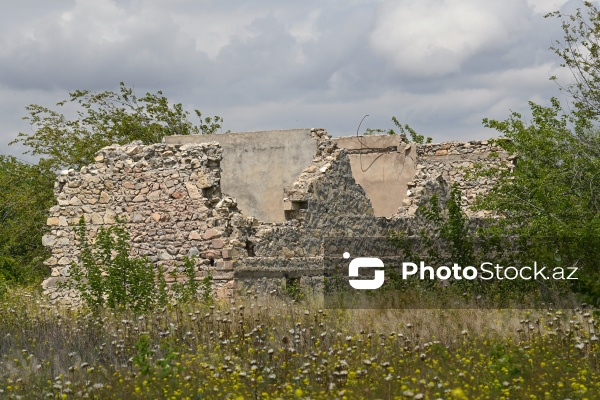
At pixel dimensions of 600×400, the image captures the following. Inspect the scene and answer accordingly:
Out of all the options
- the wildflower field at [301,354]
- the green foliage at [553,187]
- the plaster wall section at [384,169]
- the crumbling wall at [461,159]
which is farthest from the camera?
the crumbling wall at [461,159]

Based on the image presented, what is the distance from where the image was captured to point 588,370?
28.7 feet

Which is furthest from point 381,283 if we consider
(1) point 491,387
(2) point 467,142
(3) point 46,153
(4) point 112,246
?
(3) point 46,153

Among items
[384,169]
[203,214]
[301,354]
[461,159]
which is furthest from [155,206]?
[461,159]

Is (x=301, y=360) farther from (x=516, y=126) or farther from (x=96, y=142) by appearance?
(x=96, y=142)

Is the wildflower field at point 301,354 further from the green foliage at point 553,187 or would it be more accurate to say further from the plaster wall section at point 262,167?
the plaster wall section at point 262,167

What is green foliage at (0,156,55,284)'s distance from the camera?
22594mm

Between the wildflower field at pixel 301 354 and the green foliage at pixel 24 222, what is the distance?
31.5 feet

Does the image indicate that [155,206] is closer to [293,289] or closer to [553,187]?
[293,289]

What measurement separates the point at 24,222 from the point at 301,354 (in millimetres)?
16699

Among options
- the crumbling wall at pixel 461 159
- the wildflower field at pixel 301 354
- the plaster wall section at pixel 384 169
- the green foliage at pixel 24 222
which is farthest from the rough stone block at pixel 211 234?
the crumbling wall at pixel 461 159

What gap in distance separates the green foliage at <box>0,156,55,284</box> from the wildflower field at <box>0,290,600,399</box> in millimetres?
9606

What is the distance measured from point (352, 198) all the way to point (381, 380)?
422 inches

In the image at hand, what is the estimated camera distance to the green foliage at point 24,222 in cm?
2259

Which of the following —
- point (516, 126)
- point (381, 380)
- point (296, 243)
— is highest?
point (516, 126)
